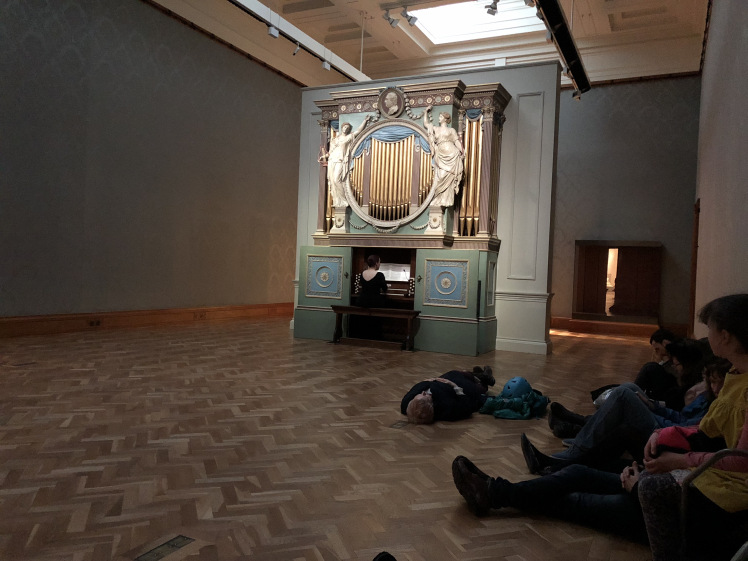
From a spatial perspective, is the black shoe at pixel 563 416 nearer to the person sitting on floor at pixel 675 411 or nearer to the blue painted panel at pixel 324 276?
the person sitting on floor at pixel 675 411

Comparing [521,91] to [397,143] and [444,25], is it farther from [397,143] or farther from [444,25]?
[444,25]

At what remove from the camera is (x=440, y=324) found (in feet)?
25.0

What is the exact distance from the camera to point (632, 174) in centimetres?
1154

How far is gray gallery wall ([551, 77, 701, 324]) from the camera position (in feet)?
36.5

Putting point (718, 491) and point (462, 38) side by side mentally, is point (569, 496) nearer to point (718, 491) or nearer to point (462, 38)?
point (718, 491)

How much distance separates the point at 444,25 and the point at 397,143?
540 centimetres

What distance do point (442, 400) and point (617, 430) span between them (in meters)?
1.42

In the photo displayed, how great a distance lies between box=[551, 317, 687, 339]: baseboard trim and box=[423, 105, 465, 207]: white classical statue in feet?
17.1

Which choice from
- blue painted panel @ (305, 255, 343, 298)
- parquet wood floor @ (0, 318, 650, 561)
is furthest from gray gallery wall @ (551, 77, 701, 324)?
parquet wood floor @ (0, 318, 650, 561)

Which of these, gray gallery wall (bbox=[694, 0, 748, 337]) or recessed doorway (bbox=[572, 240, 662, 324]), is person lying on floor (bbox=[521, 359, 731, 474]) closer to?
gray gallery wall (bbox=[694, 0, 748, 337])

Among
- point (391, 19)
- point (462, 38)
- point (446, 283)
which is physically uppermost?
point (462, 38)

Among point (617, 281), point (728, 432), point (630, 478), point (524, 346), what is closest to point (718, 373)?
point (728, 432)

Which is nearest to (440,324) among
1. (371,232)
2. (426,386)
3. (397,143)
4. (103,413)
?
(371,232)

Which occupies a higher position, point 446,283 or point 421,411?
point 446,283
